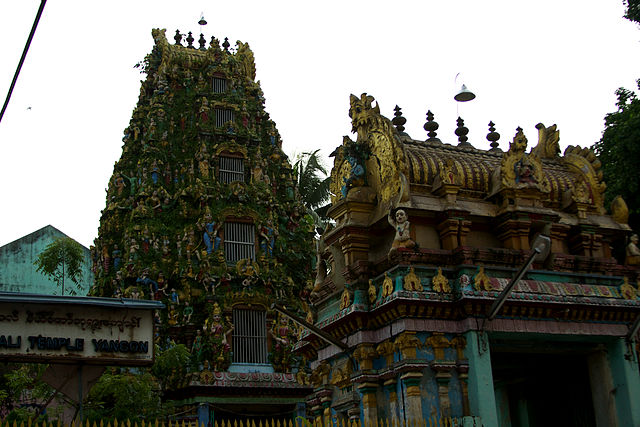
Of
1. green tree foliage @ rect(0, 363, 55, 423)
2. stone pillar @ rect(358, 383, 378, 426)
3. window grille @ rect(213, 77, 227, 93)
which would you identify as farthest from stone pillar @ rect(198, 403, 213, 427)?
window grille @ rect(213, 77, 227, 93)

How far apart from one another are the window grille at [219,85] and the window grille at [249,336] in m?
11.8

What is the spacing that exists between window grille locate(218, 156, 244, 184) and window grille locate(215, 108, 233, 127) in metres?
2.05

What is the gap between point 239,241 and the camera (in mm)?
34750

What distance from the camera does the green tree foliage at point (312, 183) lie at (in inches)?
1689

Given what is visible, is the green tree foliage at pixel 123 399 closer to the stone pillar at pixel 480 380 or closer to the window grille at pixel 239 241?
the window grille at pixel 239 241

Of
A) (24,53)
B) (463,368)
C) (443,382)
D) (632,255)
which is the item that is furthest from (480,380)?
(24,53)

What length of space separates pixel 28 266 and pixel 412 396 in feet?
108

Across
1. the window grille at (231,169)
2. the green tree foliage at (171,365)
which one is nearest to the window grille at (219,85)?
the window grille at (231,169)

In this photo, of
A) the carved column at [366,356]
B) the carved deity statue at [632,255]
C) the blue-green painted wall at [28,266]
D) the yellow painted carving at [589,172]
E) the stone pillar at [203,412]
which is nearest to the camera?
the carved column at [366,356]

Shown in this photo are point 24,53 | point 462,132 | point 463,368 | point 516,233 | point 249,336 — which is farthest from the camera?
point 249,336

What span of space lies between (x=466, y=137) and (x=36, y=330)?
13.9 meters

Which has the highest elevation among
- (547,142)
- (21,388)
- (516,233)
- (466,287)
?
(547,142)

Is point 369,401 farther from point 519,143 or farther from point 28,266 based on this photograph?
point 28,266

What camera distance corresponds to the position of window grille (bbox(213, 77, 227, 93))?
3888 cm
